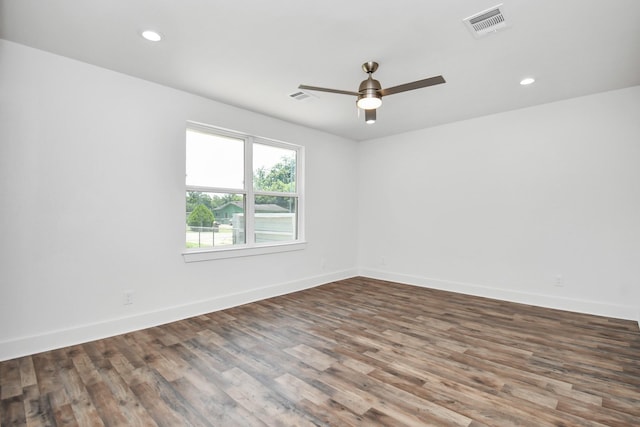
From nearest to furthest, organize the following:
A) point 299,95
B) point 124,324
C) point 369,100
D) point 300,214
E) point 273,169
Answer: point 369,100
point 124,324
point 299,95
point 273,169
point 300,214

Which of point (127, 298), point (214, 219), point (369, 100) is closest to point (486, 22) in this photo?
point (369, 100)

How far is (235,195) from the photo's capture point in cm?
424

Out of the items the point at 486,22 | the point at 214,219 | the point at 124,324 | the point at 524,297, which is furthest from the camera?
the point at 524,297

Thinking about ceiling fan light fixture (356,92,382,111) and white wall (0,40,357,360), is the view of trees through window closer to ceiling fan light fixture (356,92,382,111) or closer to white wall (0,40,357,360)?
white wall (0,40,357,360)

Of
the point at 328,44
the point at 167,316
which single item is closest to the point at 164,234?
the point at 167,316

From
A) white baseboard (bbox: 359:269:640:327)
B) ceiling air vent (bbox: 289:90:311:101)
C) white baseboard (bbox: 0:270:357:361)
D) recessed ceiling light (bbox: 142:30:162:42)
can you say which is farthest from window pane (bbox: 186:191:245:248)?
white baseboard (bbox: 359:269:640:327)

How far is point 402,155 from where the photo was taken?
5.46 meters

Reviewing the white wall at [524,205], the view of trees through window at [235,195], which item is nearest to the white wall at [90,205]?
the view of trees through window at [235,195]

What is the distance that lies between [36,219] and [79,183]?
0.44 metres

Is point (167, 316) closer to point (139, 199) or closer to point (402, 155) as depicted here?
point (139, 199)

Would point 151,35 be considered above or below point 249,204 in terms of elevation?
above

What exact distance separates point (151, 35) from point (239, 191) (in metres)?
2.09

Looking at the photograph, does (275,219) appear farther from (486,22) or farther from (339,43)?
(486,22)

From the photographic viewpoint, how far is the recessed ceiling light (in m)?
2.43
